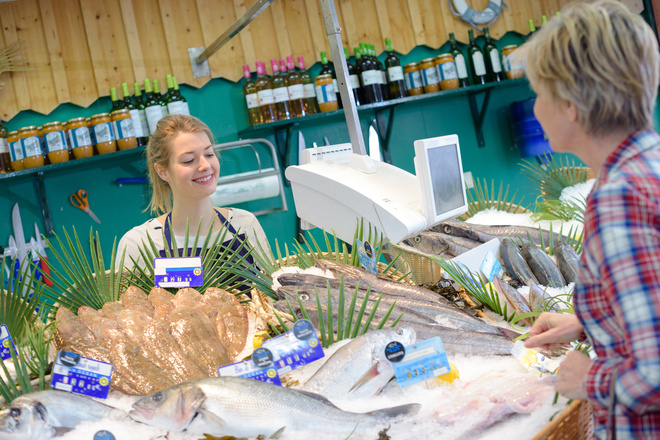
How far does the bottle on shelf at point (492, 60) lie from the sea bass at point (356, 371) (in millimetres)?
3663

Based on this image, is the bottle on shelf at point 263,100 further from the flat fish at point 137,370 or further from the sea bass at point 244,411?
the sea bass at point 244,411

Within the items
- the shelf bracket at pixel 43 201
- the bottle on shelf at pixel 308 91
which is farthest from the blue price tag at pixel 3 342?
the bottle on shelf at pixel 308 91

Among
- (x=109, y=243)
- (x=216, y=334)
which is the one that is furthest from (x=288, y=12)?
(x=216, y=334)

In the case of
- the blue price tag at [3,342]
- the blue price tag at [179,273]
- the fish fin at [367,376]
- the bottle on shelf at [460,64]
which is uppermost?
the bottle on shelf at [460,64]

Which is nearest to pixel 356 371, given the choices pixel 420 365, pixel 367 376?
pixel 367 376

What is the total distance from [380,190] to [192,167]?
91cm

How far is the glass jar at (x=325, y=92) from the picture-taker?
148 inches

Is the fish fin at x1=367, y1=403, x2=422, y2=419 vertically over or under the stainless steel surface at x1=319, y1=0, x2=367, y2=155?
under

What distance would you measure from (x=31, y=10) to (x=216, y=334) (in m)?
3.05

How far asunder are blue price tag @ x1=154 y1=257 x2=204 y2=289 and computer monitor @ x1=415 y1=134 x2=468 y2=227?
0.70m

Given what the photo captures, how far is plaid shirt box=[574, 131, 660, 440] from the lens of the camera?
0.69 m

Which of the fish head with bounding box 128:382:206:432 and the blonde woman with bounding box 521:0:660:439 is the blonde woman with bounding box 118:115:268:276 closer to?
the fish head with bounding box 128:382:206:432

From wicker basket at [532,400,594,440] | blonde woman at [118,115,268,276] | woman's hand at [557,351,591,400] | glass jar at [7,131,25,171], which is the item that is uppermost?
glass jar at [7,131,25,171]

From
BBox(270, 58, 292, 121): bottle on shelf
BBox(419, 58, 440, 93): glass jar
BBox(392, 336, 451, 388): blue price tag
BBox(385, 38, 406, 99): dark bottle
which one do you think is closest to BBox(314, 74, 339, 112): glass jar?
BBox(270, 58, 292, 121): bottle on shelf
